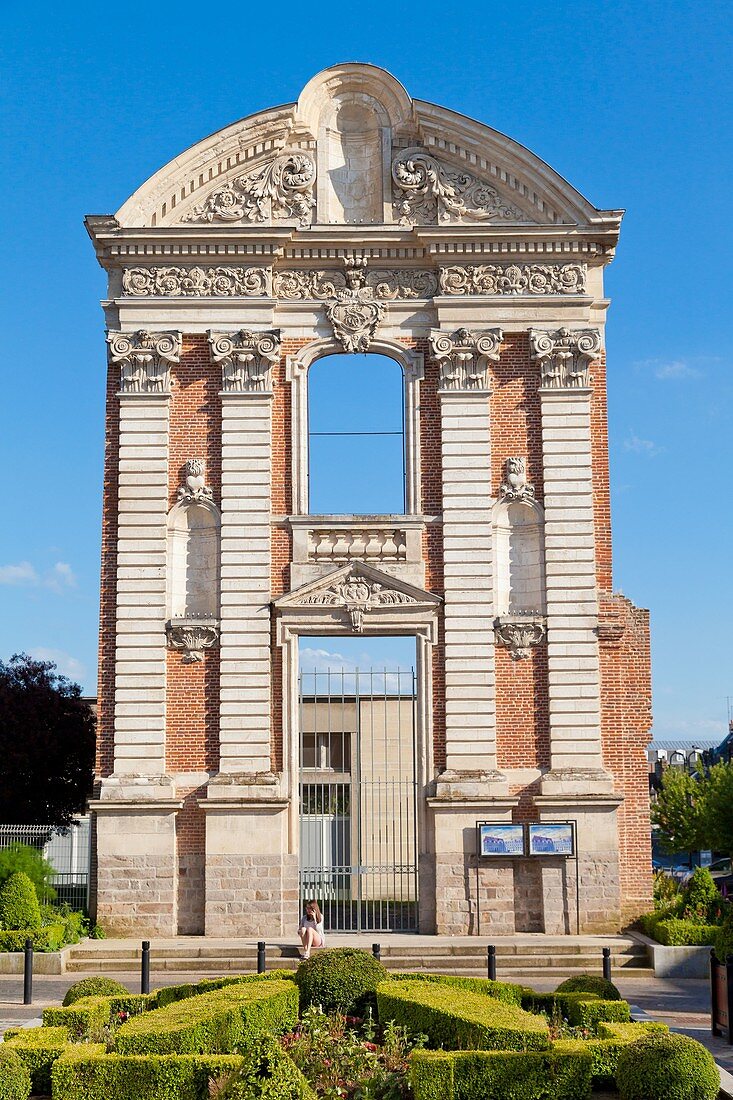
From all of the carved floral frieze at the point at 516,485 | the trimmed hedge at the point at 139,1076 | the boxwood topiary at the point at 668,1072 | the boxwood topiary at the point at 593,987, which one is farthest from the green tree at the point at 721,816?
the trimmed hedge at the point at 139,1076

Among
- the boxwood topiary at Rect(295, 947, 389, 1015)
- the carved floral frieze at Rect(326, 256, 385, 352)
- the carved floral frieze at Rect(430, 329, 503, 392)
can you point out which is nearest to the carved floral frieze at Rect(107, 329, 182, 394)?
the carved floral frieze at Rect(326, 256, 385, 352)

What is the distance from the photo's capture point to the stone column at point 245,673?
2358 centimetres

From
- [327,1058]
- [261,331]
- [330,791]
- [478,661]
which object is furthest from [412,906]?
[327,1058]

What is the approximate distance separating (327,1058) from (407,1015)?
1252 mm

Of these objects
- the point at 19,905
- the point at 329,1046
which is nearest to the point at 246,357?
the point at 19,905

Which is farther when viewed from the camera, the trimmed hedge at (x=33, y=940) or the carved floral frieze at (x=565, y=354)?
the carved floral frieze at (x=565, y=354)

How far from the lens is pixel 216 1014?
13.0 meters

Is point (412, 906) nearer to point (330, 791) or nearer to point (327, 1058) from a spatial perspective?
point (330, 791)

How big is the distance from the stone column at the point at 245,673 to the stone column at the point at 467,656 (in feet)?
9.73

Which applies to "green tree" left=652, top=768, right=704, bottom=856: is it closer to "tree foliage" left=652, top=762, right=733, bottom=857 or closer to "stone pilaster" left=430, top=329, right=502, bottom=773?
"tree foliage" left=652, top=762, right=733, bottom=857

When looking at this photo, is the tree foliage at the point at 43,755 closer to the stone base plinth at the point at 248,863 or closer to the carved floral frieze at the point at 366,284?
the stone base plinth at the point at 248,863

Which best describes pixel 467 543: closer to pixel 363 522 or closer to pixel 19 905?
pixel 363 522

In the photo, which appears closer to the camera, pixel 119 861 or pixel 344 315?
pixel 119 861

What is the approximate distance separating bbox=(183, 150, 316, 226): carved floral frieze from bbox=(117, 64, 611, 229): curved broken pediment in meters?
0.02
